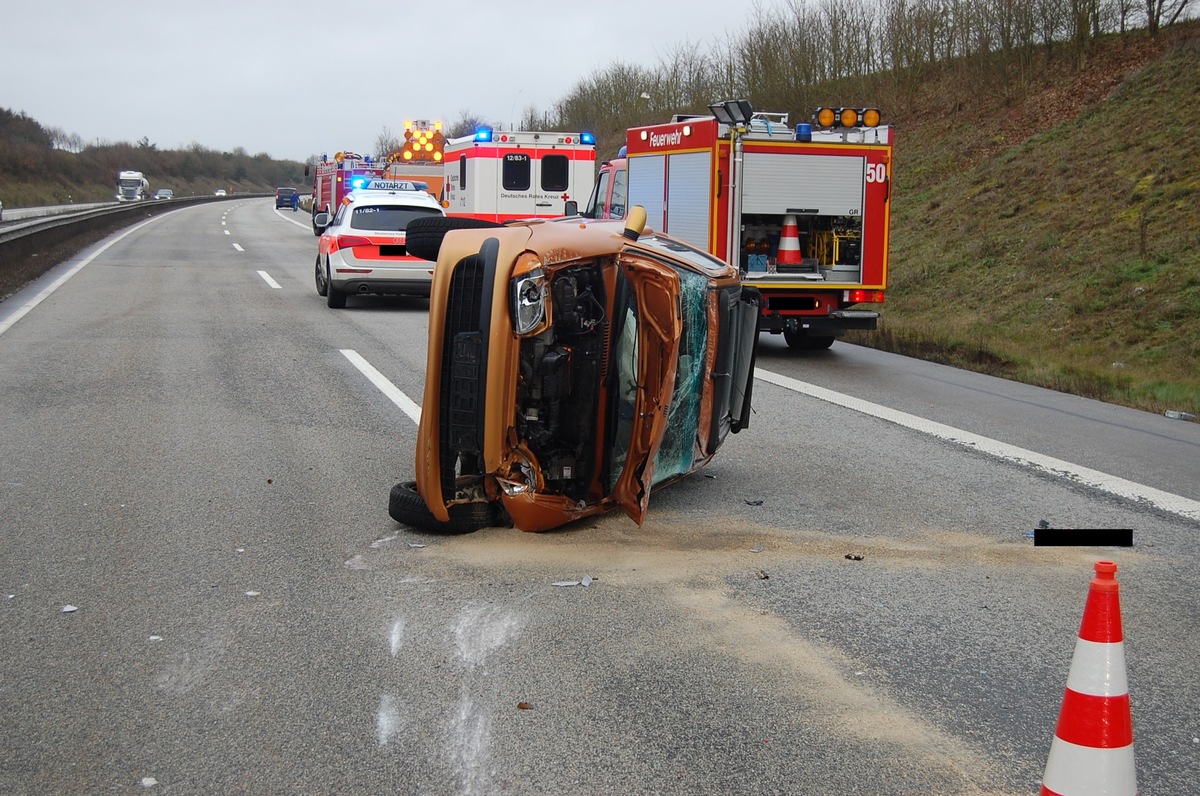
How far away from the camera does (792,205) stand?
554 inches

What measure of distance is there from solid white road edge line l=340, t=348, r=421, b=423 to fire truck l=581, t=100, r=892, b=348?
401 centimetres

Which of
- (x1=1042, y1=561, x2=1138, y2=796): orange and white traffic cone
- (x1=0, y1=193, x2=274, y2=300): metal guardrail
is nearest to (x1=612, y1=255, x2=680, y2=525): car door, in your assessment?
(x1=1042, y1=561, x2=1138, y2=796): orange and white traffic cone

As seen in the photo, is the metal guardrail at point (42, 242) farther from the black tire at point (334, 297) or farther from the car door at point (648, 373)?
the car door at point (648, 373)

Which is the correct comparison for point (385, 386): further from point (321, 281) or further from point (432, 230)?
point (321, 281)

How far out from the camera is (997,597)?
18.0 ft

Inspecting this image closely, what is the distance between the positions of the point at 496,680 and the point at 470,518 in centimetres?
190

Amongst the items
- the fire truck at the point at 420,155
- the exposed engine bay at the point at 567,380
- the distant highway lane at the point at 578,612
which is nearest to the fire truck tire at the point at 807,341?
the distant highway lane at the point at 578,612

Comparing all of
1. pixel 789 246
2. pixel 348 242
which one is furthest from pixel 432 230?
pixel 348 242

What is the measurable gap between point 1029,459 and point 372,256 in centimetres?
1155

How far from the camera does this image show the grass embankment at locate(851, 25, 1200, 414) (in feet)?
48.9

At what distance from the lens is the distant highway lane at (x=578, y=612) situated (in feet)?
12.8

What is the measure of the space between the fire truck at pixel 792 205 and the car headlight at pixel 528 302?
26.5ft

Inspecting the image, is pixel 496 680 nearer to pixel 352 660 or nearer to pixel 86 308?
pixel 352 660

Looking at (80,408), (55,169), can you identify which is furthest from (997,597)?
(55,169)
